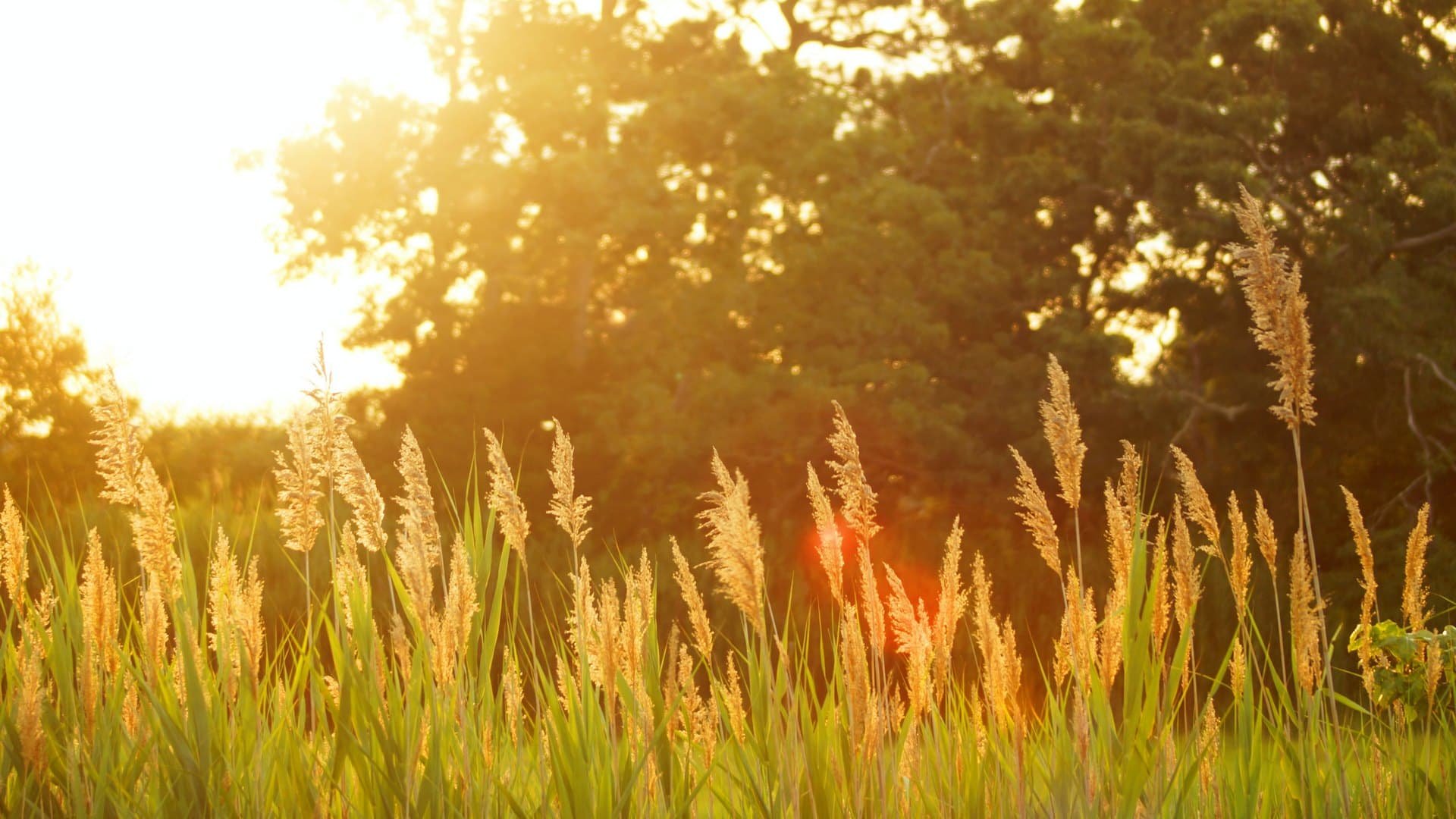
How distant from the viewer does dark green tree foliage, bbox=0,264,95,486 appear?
1777 cm

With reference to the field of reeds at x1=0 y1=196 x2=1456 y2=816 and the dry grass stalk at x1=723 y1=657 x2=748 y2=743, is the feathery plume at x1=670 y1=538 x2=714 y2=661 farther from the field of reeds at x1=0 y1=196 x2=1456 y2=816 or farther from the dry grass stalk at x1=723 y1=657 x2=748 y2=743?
the dry grass stalk at x1=723 y1=657 x2=748 y2=743

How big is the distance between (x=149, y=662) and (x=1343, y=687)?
11.1 metres

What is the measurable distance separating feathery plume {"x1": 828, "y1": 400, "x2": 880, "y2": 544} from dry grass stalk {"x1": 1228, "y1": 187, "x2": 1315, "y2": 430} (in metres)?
0.88

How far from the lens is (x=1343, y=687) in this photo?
462 inches

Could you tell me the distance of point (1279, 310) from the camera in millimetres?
2885

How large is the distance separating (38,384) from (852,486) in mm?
17907

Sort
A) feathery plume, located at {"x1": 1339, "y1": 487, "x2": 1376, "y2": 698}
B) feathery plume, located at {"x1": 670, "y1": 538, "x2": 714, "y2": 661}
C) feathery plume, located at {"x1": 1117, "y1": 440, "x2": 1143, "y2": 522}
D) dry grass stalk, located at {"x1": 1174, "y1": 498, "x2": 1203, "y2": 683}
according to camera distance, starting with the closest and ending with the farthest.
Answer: feathery plume, located at {"x1": 670, "y1": 538, "x2": 714, "y2": 661} → feathery plume, located at {"x1": 1117, "y1": 440, "x2": 1143, "y2": 522} → dry grass stalk, located at {"x1": 1174, "y1": 498, "x2": 1203, "y2": 683} → feathery plume, located at {"x1": 1339, "y1": 487, "x2": 1376, "y2": 698}

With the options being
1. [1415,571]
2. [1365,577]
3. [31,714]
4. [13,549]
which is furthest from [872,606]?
[13,549]

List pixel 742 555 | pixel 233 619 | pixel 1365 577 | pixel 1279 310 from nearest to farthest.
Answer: pixel 742 555 < pixel 1279 310 < pixel 233 619 < pixel 1365 577

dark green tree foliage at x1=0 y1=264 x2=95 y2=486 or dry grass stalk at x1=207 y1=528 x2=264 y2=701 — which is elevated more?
dark green tree foliage at x1=0 y1=264 x2=95 y2=486

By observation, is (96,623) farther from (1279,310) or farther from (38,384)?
(38,384)

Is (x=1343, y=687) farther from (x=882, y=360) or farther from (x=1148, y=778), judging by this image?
(x=1148, y=778)

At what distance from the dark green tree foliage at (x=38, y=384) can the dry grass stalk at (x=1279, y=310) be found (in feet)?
56.6

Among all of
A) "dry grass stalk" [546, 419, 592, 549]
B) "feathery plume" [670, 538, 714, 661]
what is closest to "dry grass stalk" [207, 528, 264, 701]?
"dry grass stalk" [546, 419, 592, 549]
